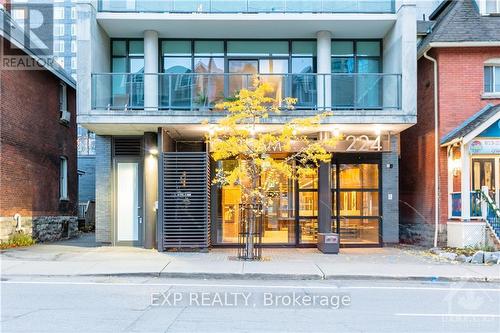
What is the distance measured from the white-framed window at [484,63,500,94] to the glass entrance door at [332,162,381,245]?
433 centimetres

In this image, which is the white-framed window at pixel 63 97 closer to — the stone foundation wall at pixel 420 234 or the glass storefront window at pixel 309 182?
the glass storefront window at pixel 309 182

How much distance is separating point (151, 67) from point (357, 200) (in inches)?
317

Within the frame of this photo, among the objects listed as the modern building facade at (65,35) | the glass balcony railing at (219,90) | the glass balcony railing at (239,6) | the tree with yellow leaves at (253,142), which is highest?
the modern building facade at (65,35)

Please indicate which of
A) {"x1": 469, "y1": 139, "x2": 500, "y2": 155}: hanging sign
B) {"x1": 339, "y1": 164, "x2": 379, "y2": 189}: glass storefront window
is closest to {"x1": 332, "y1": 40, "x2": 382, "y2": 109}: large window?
{"x1": 339, "y1": 164, "x2": 379, "y2": 189}: glass storefront window

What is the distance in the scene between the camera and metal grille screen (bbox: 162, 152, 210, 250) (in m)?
16.2

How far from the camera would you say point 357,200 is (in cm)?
1828

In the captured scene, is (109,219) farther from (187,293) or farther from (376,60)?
(376,60)

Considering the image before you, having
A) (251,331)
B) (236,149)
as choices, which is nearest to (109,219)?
(236,149)

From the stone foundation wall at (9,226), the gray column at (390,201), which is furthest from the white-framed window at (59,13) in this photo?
the gray column at (390,201)

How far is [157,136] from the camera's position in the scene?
57.5 ft

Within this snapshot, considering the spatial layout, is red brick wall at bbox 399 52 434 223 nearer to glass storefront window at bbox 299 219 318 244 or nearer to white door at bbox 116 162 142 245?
glass storefront window at bbox 299 219 318 244

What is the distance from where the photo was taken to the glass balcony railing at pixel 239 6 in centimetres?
1677

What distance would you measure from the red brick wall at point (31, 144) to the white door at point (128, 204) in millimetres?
3557

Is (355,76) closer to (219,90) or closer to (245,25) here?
(245,25)
